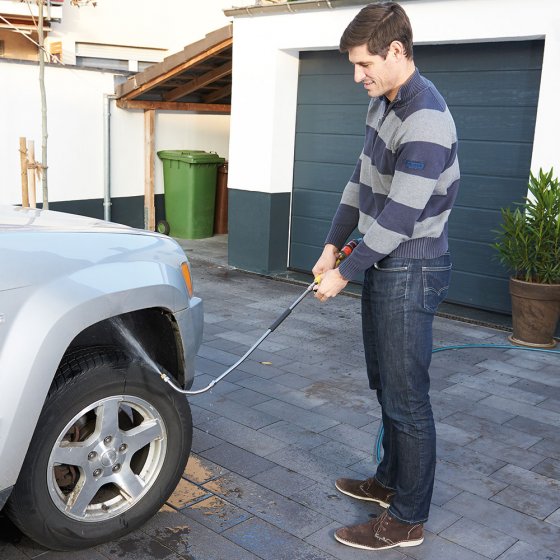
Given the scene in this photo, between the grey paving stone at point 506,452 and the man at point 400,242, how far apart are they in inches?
48.0

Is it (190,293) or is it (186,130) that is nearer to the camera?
(190,293)

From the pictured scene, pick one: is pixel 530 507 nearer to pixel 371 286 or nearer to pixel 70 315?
pixel 371 286

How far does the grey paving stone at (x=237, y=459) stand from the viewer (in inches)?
164

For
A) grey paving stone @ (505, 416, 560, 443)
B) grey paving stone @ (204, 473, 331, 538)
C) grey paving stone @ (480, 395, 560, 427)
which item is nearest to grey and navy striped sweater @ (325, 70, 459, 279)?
grey paving stone @ (204, 473, 331, 538)

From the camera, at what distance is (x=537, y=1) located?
6.75 m

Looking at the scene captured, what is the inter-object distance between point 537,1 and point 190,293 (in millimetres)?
4692

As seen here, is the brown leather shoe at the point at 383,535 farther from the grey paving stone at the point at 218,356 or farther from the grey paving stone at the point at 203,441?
the grey paving stone at the point at 218,356

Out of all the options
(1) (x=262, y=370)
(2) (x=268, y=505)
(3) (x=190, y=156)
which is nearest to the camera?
(2) (x=268, y=505)

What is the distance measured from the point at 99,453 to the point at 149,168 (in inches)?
338

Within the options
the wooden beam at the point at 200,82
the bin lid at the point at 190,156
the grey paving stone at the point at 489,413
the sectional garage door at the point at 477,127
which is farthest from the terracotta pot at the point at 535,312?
the wooden beam at the point at 200,82

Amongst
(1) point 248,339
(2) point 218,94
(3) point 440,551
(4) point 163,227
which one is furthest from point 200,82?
(3) point 440,551

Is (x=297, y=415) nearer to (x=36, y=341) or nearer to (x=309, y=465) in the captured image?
(x=309, y=465)

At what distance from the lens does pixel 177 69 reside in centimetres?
1030

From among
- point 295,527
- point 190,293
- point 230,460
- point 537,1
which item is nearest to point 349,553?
point 295,527
